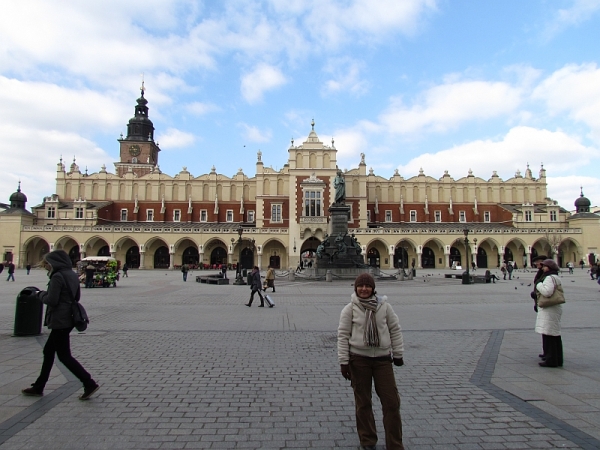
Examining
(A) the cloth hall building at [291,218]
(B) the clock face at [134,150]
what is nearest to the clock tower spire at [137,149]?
(B) the clock face at [134,150]

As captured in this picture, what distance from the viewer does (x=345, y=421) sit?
177 inches

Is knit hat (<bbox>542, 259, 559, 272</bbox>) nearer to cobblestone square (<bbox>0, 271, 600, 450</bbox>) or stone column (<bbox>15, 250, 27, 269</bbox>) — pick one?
cobblestone square (<bbox>0, 271, 600, 450</bbox>)

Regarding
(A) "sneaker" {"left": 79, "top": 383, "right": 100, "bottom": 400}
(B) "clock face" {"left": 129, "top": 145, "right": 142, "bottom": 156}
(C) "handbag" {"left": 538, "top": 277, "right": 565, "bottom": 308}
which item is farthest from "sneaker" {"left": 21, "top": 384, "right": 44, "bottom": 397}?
(B) "clock face" {"left": 129, "top": 145, "right": 142, "bottom": 156}

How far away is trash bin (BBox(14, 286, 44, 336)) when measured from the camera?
8.80 meters

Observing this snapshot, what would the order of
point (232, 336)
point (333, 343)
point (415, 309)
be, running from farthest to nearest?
point (415, 309), point (232, 336), point (333, 343)

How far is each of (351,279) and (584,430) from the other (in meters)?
24.1

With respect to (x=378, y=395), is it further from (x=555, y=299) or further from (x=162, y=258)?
(x=162, y=258)

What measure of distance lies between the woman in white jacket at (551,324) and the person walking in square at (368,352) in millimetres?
3975

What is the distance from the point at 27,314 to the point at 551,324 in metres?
9.82

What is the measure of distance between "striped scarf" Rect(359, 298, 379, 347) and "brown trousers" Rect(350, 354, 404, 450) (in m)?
0.18

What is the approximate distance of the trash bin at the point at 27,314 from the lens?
28.9 feet

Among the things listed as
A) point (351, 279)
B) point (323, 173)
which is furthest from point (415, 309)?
point (323, 173)

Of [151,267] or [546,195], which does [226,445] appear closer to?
[151,267]

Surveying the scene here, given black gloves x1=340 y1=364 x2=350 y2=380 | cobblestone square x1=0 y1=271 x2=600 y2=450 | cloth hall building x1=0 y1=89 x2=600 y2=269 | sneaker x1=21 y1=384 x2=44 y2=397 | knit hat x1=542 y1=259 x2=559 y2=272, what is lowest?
cobblestone square x1=0 y1=271 x2=600 y2=450
